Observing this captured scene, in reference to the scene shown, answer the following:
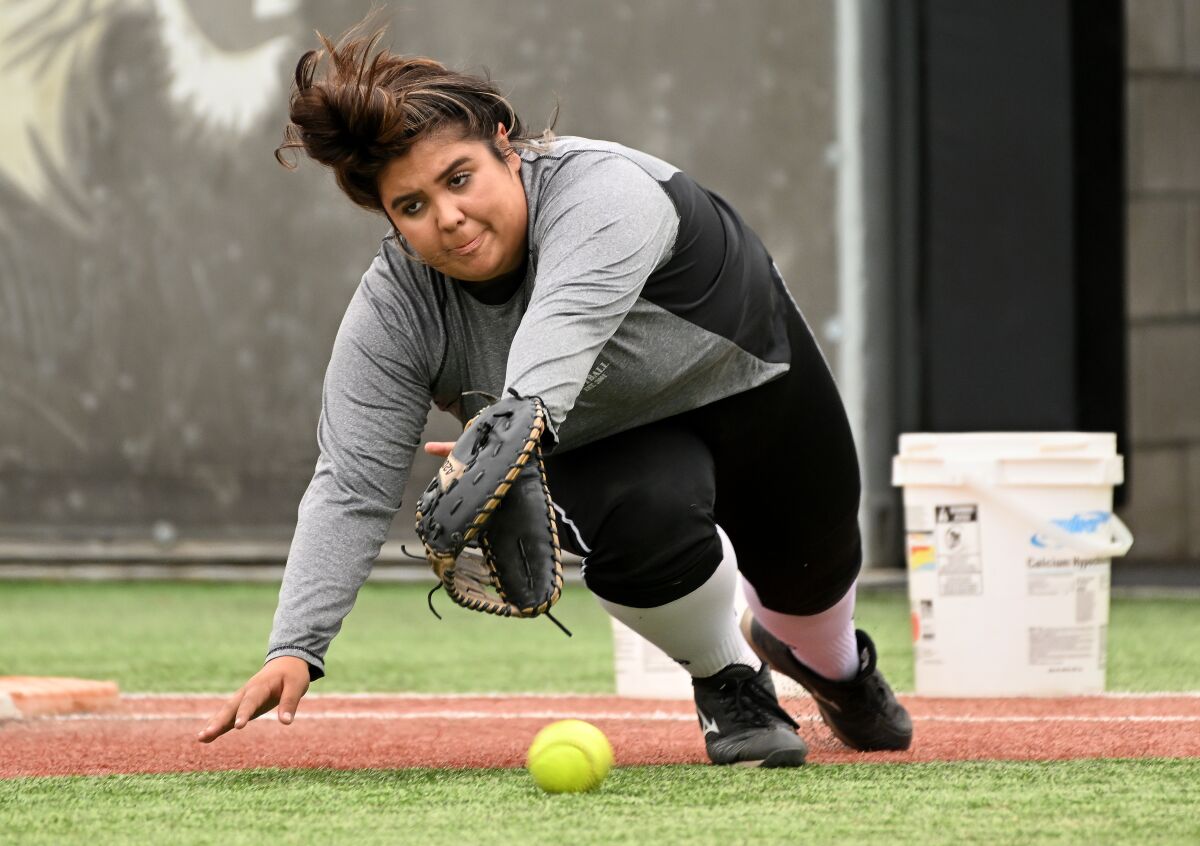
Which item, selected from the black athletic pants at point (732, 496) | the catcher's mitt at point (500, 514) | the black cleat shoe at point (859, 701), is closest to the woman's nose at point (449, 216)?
the catcher's mitt at point (500, 514)

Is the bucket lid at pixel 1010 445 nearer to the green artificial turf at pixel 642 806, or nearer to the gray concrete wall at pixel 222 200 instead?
the green artificial turf at pixel 642 806

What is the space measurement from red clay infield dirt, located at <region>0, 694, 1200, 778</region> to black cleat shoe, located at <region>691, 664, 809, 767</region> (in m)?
0.11

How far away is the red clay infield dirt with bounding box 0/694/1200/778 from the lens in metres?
3.13

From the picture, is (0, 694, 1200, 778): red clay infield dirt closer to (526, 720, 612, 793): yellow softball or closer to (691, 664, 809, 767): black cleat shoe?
(691, 664, 809, 767): black cleat shoe

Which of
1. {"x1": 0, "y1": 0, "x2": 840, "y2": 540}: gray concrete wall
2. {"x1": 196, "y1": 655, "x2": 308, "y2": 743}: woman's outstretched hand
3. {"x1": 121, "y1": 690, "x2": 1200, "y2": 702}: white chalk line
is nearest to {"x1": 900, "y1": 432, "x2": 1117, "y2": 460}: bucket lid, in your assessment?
{"x1": 121, "y1": 690, "x2": 1200, "y2": 702}: white chalk line

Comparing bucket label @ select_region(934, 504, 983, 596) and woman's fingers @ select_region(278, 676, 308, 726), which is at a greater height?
woman's fingers @ select_region(278, 676, 308, 726)

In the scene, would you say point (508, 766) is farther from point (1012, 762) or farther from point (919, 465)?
point (919, 465)

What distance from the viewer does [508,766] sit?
304cm

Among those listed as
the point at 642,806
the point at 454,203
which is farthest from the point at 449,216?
the point at 642,806

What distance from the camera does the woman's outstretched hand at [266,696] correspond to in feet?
8.56

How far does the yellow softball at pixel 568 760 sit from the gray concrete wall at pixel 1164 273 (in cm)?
677

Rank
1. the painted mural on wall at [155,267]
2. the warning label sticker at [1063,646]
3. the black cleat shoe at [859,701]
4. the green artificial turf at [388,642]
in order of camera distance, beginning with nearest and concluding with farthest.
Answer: the black cleat shoe at [859,701], the warning label sticker at [1063,646], the green artificial turf at [388,642], the painted mural on wall at [155,267]

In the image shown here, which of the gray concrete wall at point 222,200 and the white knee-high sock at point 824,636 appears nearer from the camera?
the white knee-high sock at point 824,636

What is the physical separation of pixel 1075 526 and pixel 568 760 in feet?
6.72
